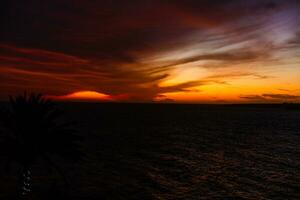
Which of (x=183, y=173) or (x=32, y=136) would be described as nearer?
(x=32, y=136)

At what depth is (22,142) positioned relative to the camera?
72.6 ft

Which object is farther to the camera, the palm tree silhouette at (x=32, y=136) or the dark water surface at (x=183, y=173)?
the dark water surface at (x=183, y=173)

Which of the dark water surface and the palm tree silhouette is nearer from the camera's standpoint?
the palm tree silhouette

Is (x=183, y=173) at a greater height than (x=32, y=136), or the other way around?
(x=32, y=136)

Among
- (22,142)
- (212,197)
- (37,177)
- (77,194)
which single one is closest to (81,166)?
(37,177)

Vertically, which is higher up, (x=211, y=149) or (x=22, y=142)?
(x=22, y=142)

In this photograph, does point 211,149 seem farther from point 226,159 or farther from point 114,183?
point 114,183

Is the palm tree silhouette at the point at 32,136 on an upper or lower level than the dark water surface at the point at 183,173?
upper

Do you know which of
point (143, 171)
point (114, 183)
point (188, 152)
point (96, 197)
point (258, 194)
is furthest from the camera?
point (188, 152)

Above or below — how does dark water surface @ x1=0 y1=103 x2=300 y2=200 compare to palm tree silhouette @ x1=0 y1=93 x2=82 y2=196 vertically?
below

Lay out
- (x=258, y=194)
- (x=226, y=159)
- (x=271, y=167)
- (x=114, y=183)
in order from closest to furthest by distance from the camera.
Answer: (x=258, y=194) < (x=114, y=183) < (x=271, y=167) < (x=226, y=159)

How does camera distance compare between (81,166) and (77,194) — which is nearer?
(77,194)

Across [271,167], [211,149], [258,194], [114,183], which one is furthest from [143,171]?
[211,149]

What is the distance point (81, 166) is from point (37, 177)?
10.1m
